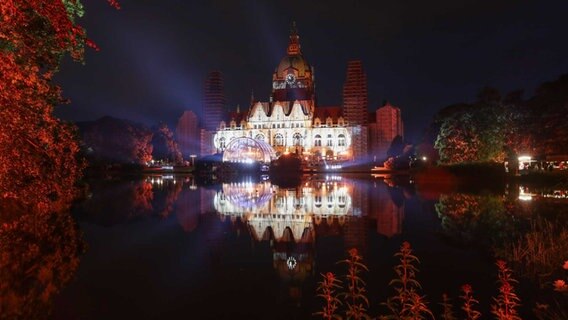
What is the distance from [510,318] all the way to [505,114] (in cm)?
4841

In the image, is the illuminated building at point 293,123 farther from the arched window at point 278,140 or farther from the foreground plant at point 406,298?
the foreground plant at point 406,298

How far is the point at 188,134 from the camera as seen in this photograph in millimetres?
140000

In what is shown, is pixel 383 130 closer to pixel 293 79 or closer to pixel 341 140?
pixel 341 140

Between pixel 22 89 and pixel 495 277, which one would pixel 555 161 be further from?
pixel 22 89

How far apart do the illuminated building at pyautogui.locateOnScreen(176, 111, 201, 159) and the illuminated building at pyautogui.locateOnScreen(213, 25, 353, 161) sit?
33.5ft

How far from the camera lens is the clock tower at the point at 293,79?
439 ft

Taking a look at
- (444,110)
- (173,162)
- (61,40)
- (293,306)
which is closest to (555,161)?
(444,110)

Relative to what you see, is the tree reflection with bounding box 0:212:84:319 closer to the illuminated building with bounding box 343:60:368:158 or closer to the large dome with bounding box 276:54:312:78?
the illuminated building with bounding box 343:60:368:158

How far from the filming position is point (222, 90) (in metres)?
132

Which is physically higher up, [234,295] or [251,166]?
[251,166]

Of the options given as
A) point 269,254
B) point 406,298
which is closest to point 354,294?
point 406,298

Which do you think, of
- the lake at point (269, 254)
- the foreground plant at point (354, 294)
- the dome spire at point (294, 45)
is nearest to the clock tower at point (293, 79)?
the dome spire at point (294, 45)

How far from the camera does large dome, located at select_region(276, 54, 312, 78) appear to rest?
451 ft

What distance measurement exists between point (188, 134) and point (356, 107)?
53622 millimetres
